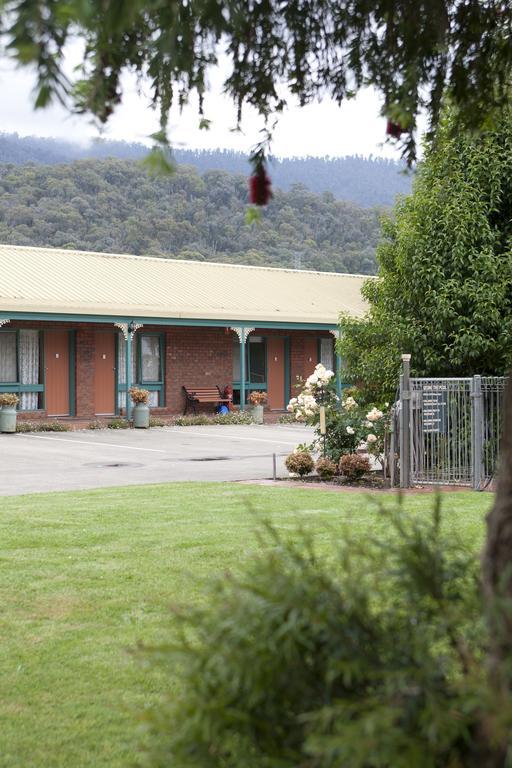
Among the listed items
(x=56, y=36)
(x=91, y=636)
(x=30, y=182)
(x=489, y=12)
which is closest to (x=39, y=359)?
(x=91, y=636)

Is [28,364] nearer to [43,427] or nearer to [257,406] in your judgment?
[43,427]

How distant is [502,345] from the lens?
15.7 meters

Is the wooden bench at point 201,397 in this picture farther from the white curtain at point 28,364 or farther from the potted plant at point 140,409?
the white curtain at point 28,364

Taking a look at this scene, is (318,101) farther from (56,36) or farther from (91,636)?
(91,636)

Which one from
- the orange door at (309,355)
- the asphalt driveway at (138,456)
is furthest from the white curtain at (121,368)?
the orange door at (309,355)

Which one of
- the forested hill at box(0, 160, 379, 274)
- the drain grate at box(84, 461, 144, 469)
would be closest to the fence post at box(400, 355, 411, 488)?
the drain grate at box(84, 461, 144, 469)

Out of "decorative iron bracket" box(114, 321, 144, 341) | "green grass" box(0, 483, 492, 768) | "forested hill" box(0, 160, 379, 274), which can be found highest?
"forested hill" box(0, 160, 379, 274)

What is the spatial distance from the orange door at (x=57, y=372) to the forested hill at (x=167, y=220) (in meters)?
29.6

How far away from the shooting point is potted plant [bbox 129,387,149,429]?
29797mm

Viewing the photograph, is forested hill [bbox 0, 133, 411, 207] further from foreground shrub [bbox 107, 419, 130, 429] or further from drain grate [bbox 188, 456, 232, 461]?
drain grate [bbox 188, 456, 232, 461]

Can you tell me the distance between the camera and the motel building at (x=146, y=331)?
1199 inches

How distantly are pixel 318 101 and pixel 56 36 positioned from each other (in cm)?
298

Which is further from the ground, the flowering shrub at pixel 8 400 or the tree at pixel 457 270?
the tree at pixel 457 270

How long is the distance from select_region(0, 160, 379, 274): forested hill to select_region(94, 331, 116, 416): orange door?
2906 centimetres
